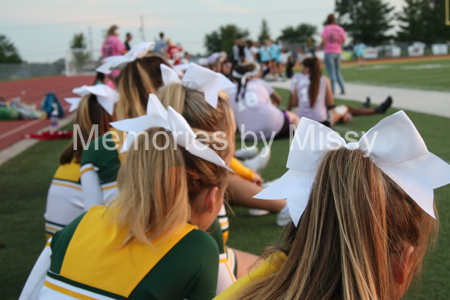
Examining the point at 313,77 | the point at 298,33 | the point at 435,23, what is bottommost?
the point at 313,77

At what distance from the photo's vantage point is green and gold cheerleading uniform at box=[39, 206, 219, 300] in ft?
3.96

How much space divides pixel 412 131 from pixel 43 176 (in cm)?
485

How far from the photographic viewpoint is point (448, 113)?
6875 millimetres

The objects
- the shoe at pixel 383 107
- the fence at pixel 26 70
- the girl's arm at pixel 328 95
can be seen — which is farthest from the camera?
the fence at pixel 26 70

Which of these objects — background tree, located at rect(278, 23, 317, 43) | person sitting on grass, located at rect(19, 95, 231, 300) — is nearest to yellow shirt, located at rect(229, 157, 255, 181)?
person sitting on grass, located at rect(19, 95, 231, 300)

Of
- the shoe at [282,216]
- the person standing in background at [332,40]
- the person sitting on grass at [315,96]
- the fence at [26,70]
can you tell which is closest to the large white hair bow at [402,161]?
the shoe at [282,216]

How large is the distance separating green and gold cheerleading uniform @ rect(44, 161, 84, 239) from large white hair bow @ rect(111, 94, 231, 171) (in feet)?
2.90

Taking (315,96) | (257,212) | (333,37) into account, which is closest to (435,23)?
(333,37)

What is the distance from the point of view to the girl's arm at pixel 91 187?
216cm

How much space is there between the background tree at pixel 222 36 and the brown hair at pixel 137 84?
66588 mm

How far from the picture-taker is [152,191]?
135 centimetres

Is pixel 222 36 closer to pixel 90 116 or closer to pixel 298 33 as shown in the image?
pixel 298 33

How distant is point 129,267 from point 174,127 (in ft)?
1.64

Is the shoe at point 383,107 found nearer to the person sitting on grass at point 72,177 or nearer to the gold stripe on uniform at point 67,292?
the person sitting on grass at point 72,177
